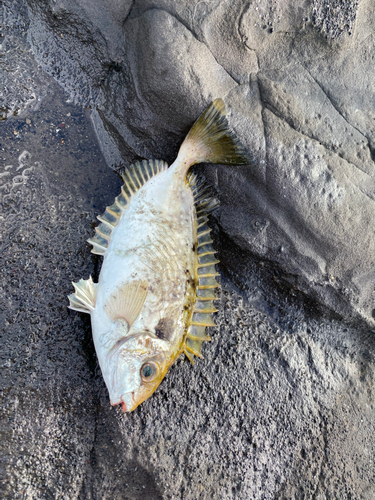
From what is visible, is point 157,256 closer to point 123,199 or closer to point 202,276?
point 202,276

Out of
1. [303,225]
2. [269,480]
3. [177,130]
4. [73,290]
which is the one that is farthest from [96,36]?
[269,480]

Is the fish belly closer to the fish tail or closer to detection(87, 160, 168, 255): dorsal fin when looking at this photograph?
detection(87, 160, 168, 255): dorsal fin

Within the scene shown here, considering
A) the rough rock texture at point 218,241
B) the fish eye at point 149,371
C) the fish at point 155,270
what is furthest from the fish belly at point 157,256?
the rough rock texture at point 218,241

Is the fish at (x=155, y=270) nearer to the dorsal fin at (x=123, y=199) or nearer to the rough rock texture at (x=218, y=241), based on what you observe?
the dorsal fin at (x=123, y=199)

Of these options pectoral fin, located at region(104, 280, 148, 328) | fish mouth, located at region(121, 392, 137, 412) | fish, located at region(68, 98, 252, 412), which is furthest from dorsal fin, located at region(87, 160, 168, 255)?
fish mouth, located at region(121, 392, 137, 412)

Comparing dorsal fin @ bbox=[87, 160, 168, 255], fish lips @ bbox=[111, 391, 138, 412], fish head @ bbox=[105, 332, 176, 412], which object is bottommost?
fish lips @ bbox=[111, 391, 138, 412]

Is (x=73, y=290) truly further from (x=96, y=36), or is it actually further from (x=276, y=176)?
(x=96, y=36)

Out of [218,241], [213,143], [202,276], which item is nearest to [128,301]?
[202,276]
